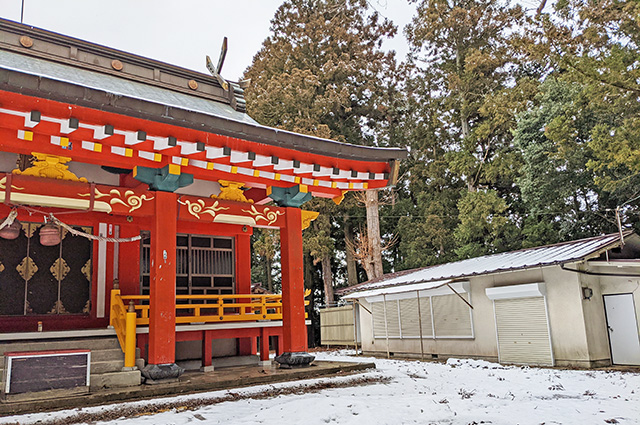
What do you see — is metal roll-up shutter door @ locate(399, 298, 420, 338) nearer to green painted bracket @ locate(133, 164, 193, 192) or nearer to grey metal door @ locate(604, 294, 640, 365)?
grey metal door @ locate(604, 294, 640, 365)

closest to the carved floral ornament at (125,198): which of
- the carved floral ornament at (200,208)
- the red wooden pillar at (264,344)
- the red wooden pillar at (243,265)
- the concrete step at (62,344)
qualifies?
the carved floral ornament at (200,208)

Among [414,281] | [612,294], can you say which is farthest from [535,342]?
[414,281]

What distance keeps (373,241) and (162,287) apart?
48.8 feet

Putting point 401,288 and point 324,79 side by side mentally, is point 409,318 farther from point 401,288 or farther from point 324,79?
point 324,79

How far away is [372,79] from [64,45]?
1872 cm

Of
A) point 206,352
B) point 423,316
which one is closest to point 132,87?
point 206,352

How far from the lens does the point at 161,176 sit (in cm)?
812

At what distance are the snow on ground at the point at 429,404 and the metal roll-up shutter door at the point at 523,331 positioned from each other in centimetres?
214

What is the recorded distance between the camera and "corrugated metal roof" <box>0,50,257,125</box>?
345 inches

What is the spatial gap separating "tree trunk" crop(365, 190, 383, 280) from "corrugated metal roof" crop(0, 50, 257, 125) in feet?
37.2

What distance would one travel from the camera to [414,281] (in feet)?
46.1

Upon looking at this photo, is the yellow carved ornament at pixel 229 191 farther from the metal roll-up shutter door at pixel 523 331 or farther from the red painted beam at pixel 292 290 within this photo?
the metal roll-up shutter door at pixel 523 331

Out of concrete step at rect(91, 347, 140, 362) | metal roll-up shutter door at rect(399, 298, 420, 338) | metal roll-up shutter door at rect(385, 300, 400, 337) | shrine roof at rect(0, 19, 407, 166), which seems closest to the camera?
shrine roof at rect(0, 19, 407, 166)

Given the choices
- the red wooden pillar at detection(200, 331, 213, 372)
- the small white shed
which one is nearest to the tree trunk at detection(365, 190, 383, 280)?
the small white shed
